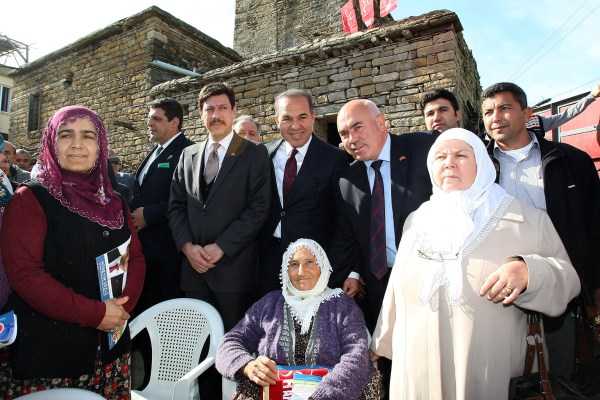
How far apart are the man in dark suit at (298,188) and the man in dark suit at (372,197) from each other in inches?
5.3

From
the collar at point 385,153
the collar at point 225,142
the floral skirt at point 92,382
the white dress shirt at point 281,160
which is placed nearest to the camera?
the floral skirt at point 92,382

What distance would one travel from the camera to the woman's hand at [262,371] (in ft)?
6.08

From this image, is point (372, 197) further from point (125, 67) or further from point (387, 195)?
point (125, 67)

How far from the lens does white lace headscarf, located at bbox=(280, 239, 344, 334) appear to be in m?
2.12

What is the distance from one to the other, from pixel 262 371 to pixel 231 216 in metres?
1.09

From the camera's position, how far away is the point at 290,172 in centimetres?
274

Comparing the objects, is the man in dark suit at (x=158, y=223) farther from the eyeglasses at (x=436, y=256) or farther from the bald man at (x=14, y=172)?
the eyeglasses at (x=436, y=256)

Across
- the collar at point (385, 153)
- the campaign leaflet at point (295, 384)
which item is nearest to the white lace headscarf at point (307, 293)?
the campaign leaflet at point (295, 384)

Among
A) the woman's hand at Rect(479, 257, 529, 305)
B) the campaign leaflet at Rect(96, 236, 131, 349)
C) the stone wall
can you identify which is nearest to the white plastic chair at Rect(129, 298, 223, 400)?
the campaign leaflet at Rect(96, 236, 131, 349)

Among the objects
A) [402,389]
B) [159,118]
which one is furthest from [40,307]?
[159,118]

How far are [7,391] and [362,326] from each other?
1.59 metres

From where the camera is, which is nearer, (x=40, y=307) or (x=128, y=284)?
(x=40, y=307)

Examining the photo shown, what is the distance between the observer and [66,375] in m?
1.68

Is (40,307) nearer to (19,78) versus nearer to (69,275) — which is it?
(69,275)
